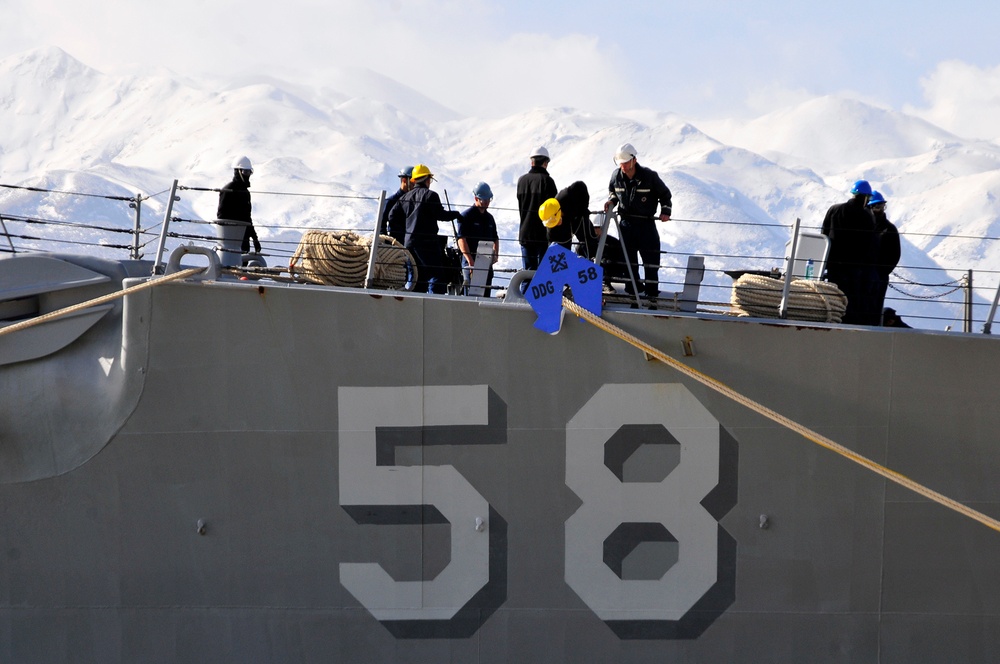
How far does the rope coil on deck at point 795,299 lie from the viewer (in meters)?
7.12

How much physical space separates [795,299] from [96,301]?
435 centimetres

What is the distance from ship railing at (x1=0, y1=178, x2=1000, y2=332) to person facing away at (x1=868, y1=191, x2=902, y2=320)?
108 mm

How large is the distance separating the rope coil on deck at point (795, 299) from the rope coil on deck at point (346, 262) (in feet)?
7.15

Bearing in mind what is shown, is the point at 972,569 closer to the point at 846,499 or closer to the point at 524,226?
the point at 846,499

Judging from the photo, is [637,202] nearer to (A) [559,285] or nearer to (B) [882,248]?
(A) [559,285]

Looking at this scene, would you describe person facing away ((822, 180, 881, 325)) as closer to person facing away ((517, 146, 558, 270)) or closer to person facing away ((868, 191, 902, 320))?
person facing away ((868, 191, 902, 320))

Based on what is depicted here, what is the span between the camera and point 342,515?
23.2 feet

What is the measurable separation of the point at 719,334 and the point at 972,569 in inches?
83.4

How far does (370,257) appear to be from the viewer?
7.16 meters

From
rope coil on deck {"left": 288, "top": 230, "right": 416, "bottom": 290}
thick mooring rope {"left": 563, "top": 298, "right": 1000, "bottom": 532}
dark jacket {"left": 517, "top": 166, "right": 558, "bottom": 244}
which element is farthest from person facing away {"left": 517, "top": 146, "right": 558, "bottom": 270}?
thick mooring rope {"left": 563, "top": 298, "right": 1000, "bottom": 532}

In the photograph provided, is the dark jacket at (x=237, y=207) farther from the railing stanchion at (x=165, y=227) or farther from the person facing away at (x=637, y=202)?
the person facing away at (x=637, y=202)

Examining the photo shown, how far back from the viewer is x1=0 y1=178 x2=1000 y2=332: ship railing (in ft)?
23.3

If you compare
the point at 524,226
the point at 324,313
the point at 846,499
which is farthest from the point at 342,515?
the point at 846,499

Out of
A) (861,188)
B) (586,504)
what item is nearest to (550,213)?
(586,504)
